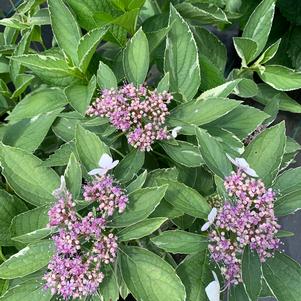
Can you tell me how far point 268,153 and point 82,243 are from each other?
1.23 feet

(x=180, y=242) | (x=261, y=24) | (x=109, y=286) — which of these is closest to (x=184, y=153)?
(x=180, y=242)

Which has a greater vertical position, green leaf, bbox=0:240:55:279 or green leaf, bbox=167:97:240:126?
green leaf, bbox=167:97:240:126

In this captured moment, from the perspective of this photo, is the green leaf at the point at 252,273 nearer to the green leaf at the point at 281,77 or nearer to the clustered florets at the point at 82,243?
the clustered florets at the point at 82,243

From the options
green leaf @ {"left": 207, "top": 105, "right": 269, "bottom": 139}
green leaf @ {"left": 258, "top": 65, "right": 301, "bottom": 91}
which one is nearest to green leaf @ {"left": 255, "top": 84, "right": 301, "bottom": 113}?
green leaf @ {"left": 258, "top": 65, "right": 301, "bottom": 91}

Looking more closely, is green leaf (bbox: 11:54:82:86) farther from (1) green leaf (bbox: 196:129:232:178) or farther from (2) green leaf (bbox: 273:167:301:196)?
(2) green leaf (bbox: 273:167:301:196)

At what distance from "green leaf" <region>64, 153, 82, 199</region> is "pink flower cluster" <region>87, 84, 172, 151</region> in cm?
11

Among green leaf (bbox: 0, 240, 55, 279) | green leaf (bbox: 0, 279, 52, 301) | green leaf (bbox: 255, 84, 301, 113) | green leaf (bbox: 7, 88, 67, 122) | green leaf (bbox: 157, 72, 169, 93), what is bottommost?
green leaf (bbox: 0, 279, 52, 301)

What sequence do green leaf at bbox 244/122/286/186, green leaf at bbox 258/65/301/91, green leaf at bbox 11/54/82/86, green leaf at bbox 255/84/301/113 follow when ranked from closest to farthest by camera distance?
green leaf at bbox 244/122/286/186, green leaf at bbox 11/54/82/86, green leaf at bbox 258/65/301/91, green leaf at bbox 255/84/301/113

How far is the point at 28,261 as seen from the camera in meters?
0.87

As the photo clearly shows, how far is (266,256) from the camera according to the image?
883mm

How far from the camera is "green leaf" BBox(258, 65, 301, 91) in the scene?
116cm

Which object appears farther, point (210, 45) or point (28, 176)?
point (210, 45)

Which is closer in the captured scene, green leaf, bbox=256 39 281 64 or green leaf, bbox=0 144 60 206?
green leaf, bbox=0 144 60 206

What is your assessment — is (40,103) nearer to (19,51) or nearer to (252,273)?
(19,51)
